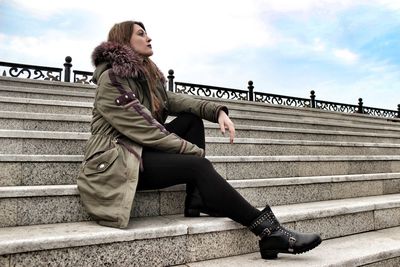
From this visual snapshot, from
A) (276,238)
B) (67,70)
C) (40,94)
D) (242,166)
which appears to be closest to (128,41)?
(242,166)

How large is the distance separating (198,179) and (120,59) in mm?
1067

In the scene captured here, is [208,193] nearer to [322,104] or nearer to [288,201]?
[288,201]

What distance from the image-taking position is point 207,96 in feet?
31.1

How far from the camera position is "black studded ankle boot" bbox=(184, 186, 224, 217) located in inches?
106

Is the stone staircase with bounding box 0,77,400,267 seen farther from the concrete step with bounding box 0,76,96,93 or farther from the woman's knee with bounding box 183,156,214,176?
the concrete step with bounding box 0,76,96,93

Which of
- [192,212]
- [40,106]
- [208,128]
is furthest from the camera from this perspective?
[208,128]

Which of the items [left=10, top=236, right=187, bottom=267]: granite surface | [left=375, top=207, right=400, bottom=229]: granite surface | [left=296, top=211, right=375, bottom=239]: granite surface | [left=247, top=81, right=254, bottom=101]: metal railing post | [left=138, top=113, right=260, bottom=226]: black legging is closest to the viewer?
[left=10, top=236, right=187, bottom=267]: granite surface

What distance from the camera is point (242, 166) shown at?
3.68 m

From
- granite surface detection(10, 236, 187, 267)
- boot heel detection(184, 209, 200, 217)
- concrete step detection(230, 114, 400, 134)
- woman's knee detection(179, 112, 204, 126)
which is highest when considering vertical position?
concrete step detection(230, 114, 400, 134)

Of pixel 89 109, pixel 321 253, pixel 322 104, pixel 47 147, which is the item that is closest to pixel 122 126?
pixel 47 147

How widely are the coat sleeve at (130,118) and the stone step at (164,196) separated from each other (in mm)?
465

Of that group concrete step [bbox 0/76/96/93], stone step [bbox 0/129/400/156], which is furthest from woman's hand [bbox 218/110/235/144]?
concrete step [bbox 0/76/96/93]

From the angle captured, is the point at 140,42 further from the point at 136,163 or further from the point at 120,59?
the point at 136,163

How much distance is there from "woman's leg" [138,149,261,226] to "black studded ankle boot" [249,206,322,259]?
6 cm
